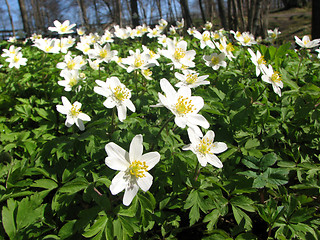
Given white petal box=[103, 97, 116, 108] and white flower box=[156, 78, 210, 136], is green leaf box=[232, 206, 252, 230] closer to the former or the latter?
white flower box=[156, 78, 210, 136]

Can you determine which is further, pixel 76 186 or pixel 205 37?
pixel 205 37

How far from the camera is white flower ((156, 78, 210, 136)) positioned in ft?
5.65

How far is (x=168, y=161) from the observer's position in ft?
6.31

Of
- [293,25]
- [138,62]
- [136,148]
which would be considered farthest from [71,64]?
[293,25]

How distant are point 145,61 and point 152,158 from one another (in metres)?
1.41

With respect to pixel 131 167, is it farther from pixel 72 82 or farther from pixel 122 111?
pixel 72 82

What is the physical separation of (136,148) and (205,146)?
57cm

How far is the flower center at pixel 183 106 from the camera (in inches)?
69.3

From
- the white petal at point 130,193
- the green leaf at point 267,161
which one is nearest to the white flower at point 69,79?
the white petal at point 130,193

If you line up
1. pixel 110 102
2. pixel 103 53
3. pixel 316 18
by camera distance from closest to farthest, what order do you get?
pixel 110 102
pixel 103 53
pixel 316 18

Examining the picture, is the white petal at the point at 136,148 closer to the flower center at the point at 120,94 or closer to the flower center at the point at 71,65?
the flower center at the point at 120,94

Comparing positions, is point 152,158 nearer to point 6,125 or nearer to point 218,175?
point 218,175

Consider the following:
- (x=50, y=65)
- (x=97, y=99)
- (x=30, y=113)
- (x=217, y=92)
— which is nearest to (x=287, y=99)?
(x=217, y=92)

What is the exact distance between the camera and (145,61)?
263 centimetres
